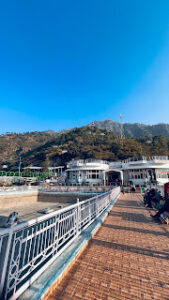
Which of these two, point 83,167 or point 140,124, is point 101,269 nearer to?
point 83,167

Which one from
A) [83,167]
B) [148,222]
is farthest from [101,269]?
[83,167]

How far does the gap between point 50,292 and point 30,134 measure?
152 metres

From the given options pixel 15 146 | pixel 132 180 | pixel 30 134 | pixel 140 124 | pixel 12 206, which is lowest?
pixel 12 206

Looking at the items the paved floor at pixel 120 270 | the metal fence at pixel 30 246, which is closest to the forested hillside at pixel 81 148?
the paved floor at pixel 120 270

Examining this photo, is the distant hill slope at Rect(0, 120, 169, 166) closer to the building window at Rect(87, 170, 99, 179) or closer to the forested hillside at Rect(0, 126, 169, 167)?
the forested hillside at Rect(0, 126, 169, 167)

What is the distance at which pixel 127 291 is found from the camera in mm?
2066

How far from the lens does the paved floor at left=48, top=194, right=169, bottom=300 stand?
2.02 metres

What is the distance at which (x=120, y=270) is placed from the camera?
2564 mm

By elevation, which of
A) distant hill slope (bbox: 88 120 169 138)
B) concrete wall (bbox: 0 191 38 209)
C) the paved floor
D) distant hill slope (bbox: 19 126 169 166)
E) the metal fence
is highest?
distant hill slope (bbox: 88 120 169 138)

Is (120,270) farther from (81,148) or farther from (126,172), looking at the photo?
(81,148)

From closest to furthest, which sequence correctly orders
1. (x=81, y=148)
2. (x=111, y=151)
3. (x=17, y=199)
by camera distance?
(x=17, y=199) < (x=111, y=151) < (x=81, y=148)

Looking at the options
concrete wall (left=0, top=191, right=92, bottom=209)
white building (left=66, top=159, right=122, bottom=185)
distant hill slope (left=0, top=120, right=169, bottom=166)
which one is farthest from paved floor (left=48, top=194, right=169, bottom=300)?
distant hill slope (left=0, top=120, right=169, bottom=166)

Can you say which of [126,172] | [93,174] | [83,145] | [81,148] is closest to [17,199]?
[93,174]

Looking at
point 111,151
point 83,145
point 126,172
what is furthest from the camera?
point 83,145
